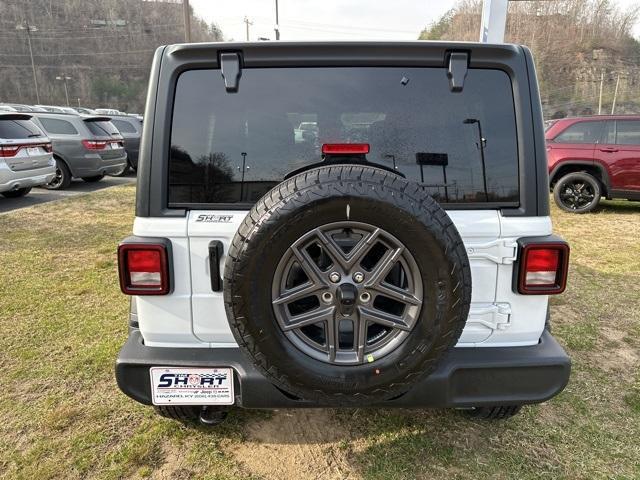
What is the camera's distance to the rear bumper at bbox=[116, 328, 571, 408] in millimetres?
1905

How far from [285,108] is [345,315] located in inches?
35.3

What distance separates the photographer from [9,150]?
313 inches

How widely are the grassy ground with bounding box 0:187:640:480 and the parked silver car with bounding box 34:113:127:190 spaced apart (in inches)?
321

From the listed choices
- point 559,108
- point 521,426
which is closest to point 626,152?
point 521,426

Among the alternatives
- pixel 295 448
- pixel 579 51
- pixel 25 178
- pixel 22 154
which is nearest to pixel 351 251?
pixel 295 448

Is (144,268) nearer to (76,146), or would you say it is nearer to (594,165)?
(594,165)

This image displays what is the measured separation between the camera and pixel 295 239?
1.61 metres

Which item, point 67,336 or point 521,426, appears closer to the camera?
point 521,426

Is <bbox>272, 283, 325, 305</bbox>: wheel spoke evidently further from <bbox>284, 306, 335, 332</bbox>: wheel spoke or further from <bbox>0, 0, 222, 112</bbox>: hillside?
<bbox>0, 0, 222, 112</bbox>: hillside

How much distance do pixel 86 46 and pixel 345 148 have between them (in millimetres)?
92526

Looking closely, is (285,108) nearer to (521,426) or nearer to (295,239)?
(295,239)

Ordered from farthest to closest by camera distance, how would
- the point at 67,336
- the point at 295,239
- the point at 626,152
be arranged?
the point at 626,152 → the point at 67,336 → the point at 295,239

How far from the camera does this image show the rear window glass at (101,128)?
11.1 meters

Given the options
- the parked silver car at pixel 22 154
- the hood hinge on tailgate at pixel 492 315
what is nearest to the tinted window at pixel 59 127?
the parked silver car at pixel 22 154
